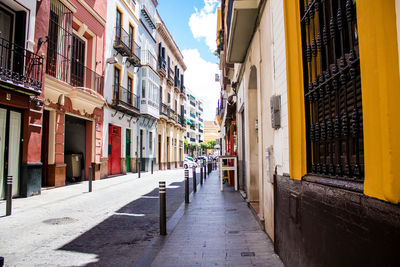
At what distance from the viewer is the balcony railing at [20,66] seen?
9258 mm

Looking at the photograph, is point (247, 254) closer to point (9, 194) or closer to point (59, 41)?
point (9, 194)

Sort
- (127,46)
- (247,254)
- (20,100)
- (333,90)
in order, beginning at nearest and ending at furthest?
(333,90) → (247,254) → (20,100) → (127,46)

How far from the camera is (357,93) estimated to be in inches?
86.2

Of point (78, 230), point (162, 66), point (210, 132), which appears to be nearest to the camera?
point (78, 230)

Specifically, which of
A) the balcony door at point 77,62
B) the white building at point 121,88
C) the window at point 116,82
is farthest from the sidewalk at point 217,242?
the window at point 116,82

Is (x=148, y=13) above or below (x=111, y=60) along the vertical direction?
above

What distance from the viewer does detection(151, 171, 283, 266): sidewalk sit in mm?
4008

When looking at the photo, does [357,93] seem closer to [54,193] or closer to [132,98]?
[54,193]

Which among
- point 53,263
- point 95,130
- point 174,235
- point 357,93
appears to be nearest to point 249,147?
point 174,235

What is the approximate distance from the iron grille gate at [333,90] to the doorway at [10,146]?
9581 mm

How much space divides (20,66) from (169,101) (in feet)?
80.3

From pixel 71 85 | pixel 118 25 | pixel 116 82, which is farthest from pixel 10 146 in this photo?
pixel 118 25

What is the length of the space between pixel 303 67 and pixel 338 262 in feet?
6.43

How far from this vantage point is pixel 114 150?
19625 millimetres
